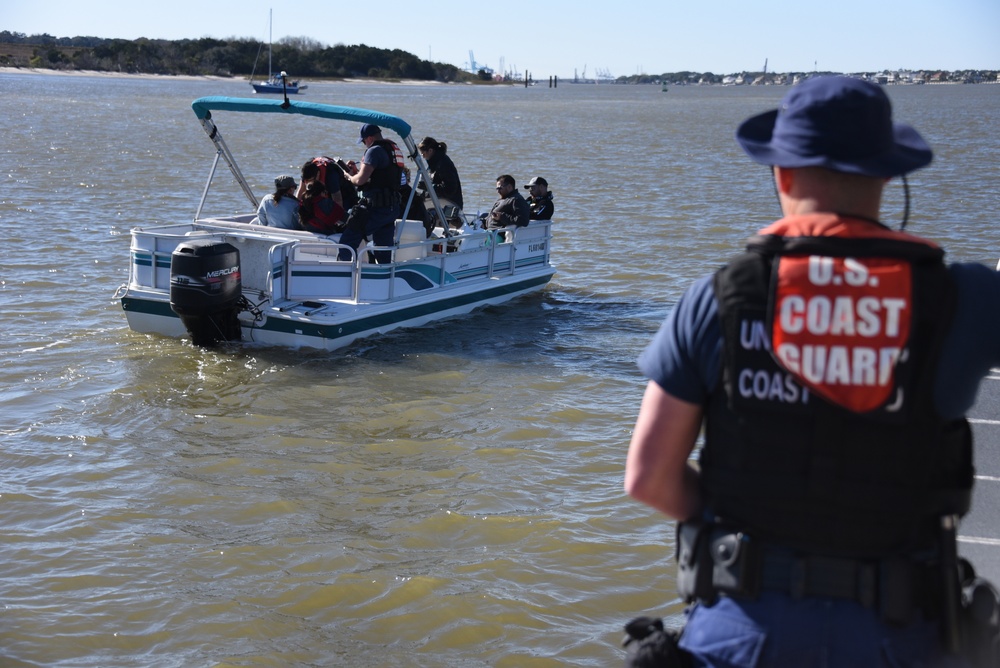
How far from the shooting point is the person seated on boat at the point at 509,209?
1255 centimetres

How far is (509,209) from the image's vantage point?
12.6 meters

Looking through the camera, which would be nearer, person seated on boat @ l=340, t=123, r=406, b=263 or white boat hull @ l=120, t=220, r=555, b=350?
white boat hull @ l=120, t=220, r=555, b=350

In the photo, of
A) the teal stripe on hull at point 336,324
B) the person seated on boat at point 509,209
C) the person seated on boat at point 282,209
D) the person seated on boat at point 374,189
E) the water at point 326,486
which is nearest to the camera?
the water at point 326,486

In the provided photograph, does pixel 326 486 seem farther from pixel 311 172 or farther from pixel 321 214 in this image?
pixel 311 172

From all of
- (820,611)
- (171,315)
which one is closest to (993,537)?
(820,611)

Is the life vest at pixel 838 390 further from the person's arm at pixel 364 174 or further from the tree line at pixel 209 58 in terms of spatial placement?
the tree line at pixel 209 58

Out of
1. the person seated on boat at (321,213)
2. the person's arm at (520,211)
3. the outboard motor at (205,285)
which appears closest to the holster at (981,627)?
the outboard motor at (205,285)

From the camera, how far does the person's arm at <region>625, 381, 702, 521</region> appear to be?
2.11 metres

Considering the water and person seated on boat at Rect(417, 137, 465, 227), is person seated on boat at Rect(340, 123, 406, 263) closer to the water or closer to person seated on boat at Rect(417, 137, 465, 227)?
the water

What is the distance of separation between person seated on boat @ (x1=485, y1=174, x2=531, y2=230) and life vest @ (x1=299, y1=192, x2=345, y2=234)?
8.02ft

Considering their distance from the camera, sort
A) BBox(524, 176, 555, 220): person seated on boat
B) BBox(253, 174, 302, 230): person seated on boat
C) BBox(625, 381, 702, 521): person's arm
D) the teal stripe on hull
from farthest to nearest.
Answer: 1. BBox(524, 176, 555, 220): person seated on boat
2. BBox(253, 174, 302, 230): person seated on boat
3. the teal stripe on hull
4. BBox(625, 381, 702, 521): person's arm

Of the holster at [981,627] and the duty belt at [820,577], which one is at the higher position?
the duty belt at [820,577]

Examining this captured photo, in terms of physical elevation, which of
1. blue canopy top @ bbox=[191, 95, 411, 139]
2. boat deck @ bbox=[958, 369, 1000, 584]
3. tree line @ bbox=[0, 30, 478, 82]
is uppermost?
tree line @ bbox=[0, 30, 478, 82]

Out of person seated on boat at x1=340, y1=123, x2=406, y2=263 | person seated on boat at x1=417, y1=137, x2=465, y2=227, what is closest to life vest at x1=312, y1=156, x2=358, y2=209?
person seated on boat at x1=340, y1=123, x2=406, y2=263
